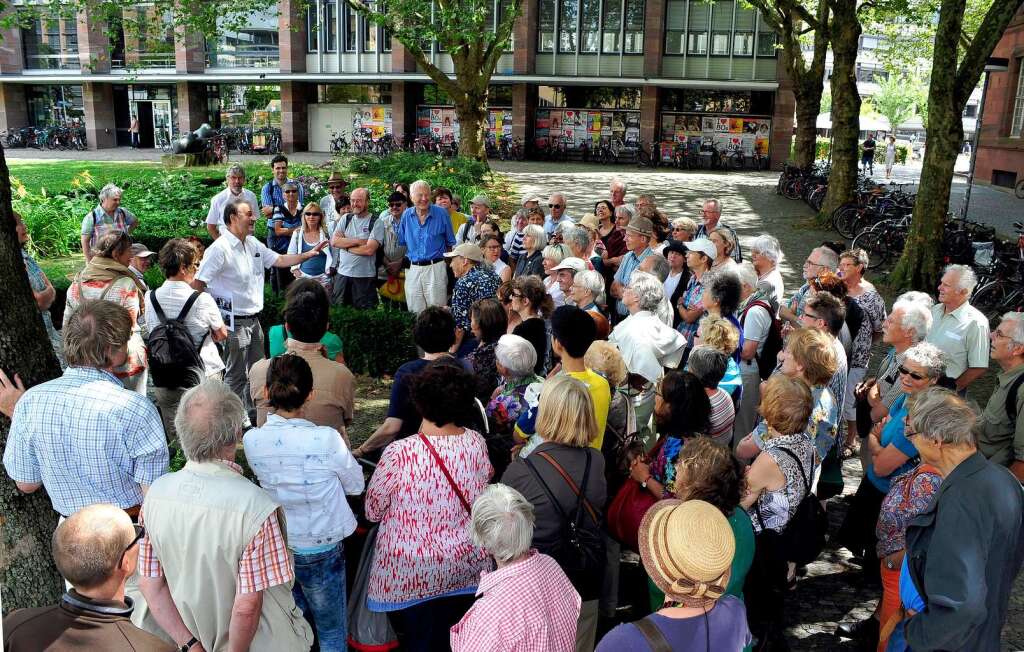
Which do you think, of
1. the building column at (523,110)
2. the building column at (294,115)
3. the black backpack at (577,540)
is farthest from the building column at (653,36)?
the black backpack at (577,540)

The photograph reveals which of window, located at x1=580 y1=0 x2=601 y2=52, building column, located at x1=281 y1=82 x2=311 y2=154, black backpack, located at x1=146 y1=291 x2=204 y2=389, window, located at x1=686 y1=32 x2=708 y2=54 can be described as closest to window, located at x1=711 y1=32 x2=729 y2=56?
window, located at x1=686 y1=32 x2=708 y2=54

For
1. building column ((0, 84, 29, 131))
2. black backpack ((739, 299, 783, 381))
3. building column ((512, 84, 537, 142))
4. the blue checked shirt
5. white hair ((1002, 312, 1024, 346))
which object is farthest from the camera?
building column ((0, 84, 29, 131))

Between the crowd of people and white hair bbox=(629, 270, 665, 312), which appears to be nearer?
the crowd of people

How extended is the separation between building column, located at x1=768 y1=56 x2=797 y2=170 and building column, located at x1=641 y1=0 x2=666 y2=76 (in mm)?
4555

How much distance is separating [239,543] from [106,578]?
47 centimetres

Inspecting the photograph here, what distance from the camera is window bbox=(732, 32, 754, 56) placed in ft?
101

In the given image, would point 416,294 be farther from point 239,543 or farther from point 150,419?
point 239,543

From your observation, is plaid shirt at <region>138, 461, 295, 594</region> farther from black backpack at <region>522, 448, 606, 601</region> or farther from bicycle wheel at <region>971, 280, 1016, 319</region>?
bicycle wheel at <region>971, 280, 1016, 319</region>

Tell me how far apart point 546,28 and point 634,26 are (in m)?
3.57

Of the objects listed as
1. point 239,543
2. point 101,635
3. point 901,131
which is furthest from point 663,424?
point 901,131

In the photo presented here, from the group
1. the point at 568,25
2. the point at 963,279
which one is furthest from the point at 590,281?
the point at 568,25

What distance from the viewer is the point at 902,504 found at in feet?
11.9

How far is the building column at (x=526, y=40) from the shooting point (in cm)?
3238

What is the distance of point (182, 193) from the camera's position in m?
14.9
